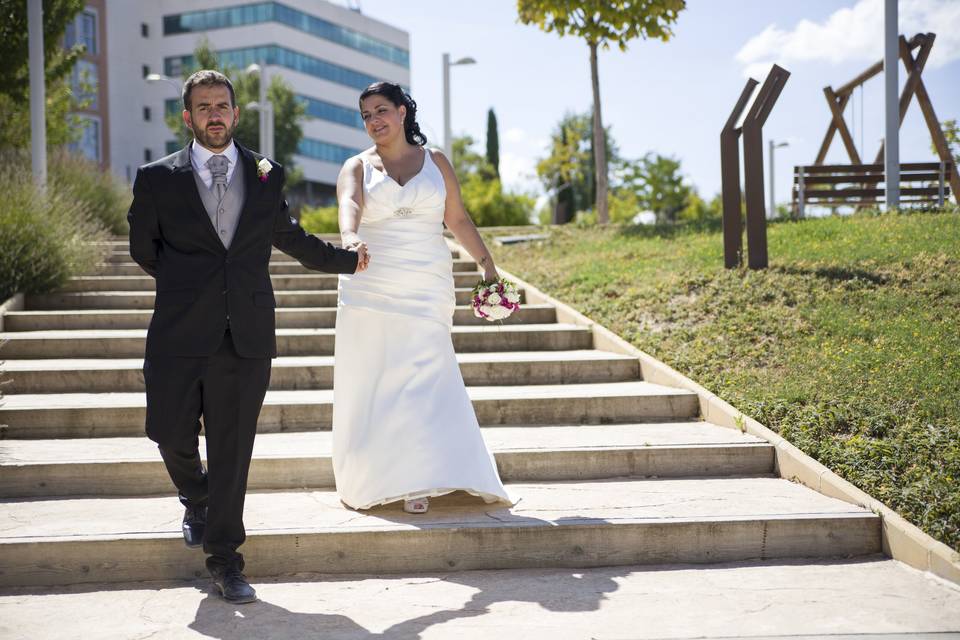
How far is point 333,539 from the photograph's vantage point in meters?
5.00

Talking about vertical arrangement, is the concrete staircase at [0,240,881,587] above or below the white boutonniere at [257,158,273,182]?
below

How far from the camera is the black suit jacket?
4.30 metres

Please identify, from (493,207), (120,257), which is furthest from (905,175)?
(120,257)

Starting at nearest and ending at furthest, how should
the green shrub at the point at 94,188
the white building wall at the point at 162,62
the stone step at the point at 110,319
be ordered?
the stone step at the point at 110,319 → the green shrub at the point at 94,188 → the white building wall at the point at 162,62

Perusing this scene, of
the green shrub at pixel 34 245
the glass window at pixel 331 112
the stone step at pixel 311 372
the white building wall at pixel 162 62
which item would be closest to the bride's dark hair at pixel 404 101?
the stone step at pixel 311 372

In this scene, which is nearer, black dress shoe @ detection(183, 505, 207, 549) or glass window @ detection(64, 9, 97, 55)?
black dress shoe @ detection(183, 505, 207, 549)

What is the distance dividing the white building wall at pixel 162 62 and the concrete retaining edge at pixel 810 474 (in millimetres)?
53350

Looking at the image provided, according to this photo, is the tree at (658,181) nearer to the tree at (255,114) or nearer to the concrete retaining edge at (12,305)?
the tree at (255,114)

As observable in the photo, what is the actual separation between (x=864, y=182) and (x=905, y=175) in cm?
67

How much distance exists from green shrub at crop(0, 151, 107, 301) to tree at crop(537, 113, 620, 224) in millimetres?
33928

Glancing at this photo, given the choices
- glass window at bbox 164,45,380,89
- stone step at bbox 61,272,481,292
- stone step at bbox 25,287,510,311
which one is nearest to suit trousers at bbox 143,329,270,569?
stone step at bbox 25,287,510,311

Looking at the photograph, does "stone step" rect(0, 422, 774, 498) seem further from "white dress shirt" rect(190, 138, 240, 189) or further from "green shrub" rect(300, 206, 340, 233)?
"green shrub" rect(300, 206, 340, 233)

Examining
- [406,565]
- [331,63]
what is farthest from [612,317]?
[331,63]

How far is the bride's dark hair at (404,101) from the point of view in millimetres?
5383
